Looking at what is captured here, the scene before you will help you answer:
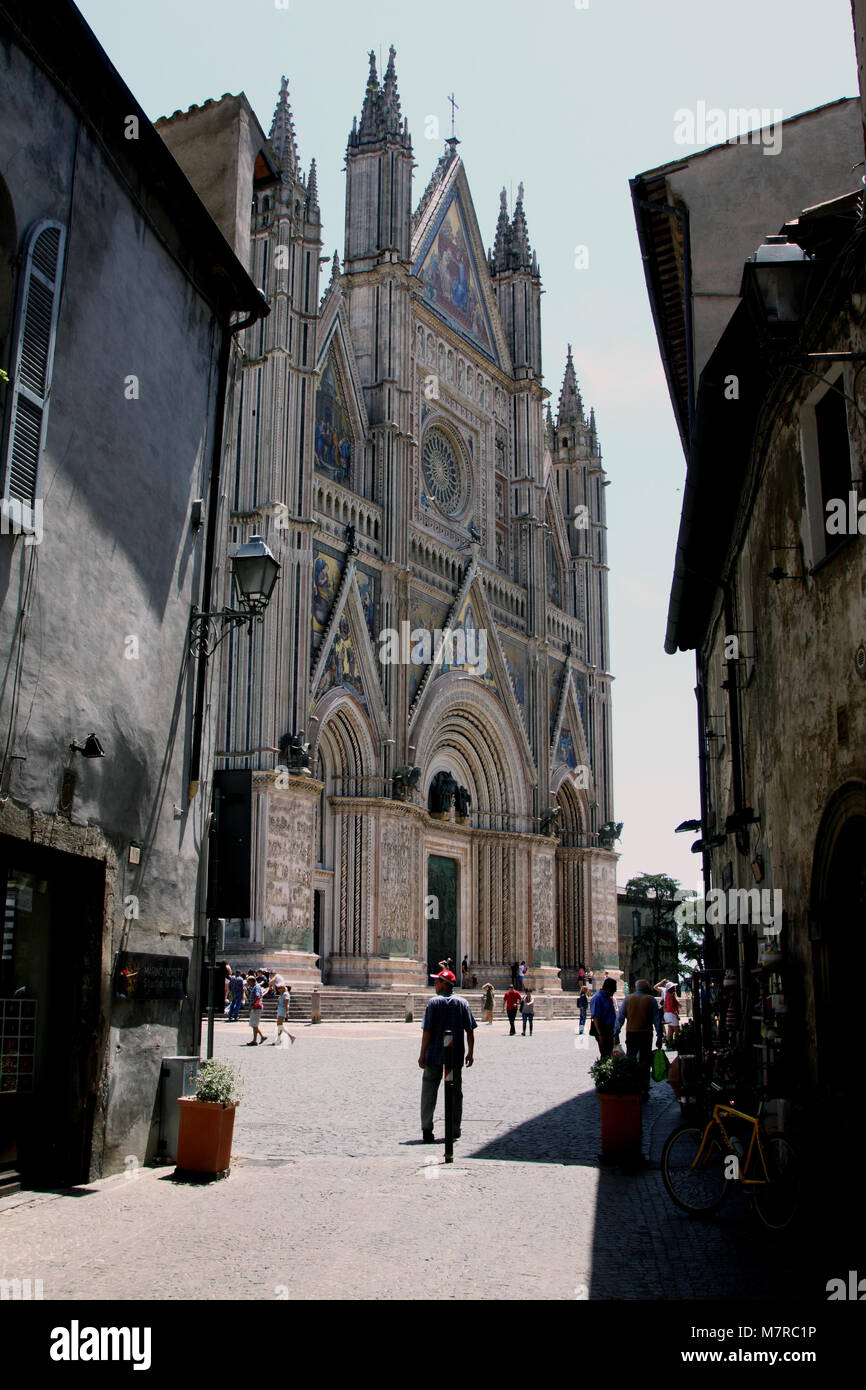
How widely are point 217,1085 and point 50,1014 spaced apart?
144 cm

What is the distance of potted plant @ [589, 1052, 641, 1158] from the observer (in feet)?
34.8

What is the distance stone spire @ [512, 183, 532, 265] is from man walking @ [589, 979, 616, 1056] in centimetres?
4254

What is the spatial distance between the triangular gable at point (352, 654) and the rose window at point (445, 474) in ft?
27.0

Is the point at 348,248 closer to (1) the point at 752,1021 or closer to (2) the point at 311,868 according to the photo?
(2) the point at 311,868

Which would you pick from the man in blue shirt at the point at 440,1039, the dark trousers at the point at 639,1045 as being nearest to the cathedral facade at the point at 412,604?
the dark trousers at the point at 639,1045

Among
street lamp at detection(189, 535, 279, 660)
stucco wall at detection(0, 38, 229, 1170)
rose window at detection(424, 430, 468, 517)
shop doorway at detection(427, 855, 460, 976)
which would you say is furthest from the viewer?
rose window at detection(424, 430, 468, 517)

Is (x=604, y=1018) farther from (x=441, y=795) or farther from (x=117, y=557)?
(x=441, y=795)

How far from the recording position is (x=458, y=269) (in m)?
47.4

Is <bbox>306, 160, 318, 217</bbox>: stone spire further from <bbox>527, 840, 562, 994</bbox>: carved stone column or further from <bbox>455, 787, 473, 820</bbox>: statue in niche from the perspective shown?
<bbox>527, 840, 562, 994</bbox>: carved stone column

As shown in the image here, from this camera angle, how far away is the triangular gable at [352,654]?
116 feet

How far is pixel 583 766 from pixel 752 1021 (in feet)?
128

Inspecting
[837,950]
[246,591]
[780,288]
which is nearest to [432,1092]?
[837,950]

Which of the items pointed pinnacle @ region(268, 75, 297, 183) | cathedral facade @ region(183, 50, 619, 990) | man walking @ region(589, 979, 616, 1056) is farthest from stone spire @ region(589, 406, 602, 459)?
man walking @ region(589, 979, 616, 1056)
